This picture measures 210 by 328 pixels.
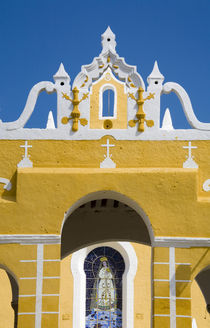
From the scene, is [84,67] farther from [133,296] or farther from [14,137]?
[133,296]

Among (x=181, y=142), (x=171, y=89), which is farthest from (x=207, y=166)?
(x=171, y=89)

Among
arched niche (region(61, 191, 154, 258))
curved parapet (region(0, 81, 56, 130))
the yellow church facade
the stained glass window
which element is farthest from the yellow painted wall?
curved parapet (region(0, 81, 56, 130))

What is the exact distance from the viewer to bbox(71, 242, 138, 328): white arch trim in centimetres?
2114

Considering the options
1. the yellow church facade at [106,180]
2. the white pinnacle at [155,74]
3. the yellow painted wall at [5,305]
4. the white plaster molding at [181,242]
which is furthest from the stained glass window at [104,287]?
the white pinnacle at [155,74]

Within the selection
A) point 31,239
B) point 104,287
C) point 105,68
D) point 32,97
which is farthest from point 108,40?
point 104,287

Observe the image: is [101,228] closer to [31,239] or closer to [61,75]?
[31,239]

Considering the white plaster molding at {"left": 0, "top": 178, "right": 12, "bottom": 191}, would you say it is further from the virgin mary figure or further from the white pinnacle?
the virgin mary figure

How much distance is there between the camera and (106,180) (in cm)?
1424

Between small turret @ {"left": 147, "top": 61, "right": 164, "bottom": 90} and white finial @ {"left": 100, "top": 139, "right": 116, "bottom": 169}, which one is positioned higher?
small turret @ {"left": 147, "top": 61, "right": 164, "bottom": 90}

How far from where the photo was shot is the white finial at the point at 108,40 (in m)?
15.2

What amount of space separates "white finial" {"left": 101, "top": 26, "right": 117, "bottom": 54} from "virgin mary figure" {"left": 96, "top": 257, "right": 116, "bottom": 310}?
349 inches

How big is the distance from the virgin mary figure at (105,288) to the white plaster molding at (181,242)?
332 inches

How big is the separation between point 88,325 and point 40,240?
8235mm

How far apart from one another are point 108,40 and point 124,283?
8871 millimetres
